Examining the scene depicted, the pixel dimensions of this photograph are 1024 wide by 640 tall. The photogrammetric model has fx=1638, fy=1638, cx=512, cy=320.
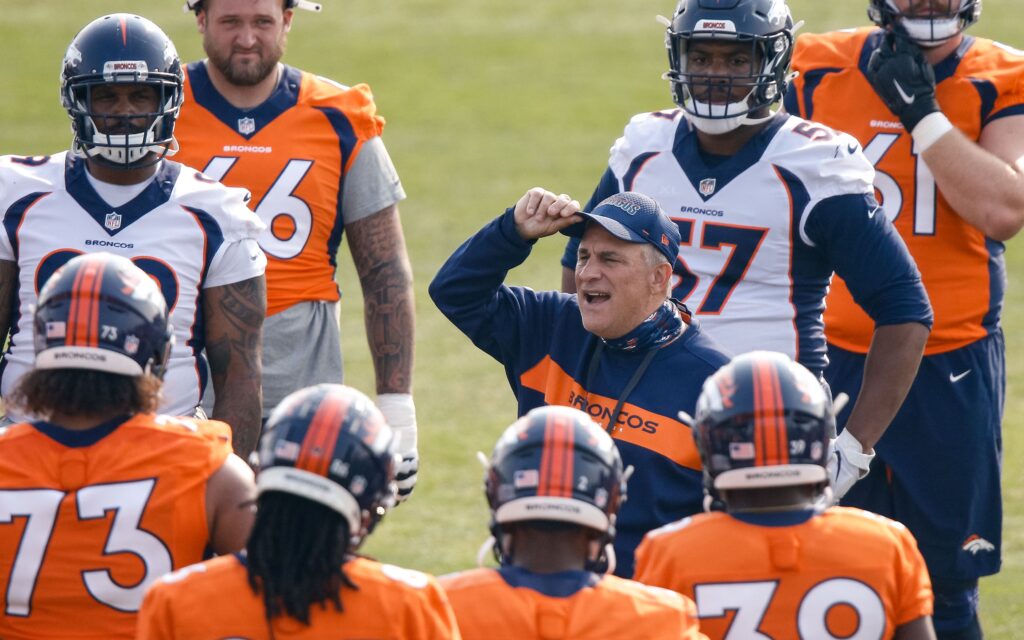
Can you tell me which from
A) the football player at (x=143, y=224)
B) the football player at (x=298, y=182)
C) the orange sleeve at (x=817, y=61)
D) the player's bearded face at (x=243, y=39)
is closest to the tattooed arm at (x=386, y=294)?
the football player at (x=298, y=182)

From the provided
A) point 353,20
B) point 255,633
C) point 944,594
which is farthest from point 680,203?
point 353,20

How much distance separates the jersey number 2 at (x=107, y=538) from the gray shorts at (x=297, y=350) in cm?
225

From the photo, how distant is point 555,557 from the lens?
3.43 meters

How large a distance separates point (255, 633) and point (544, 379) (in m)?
1.78

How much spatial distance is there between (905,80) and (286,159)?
7.26 ft

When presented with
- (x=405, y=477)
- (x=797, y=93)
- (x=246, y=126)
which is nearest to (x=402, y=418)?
(x=405, y=477)

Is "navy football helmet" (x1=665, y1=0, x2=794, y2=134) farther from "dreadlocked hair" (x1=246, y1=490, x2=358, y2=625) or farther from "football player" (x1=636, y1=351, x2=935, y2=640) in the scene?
"dreadlocked hair" (x1=246, y1=490, x2=358, y2=625)

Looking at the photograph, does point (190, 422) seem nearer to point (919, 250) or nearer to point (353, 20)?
point (919, 250)

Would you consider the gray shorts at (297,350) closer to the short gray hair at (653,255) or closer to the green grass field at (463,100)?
the short gray hair at (653,255)

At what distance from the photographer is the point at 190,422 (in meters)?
3.85

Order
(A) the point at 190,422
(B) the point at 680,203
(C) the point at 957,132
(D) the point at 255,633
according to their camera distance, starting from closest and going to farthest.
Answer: (D) the point at 255,633 < (A) the point at 190,422 < (B) the point at 680,203 < (C) the point at 957,132

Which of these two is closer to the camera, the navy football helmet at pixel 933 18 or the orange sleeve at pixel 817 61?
the navy football helmet at pixel 933 18

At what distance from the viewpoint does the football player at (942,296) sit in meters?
5.88

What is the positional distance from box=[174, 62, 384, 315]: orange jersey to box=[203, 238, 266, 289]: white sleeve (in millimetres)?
984
